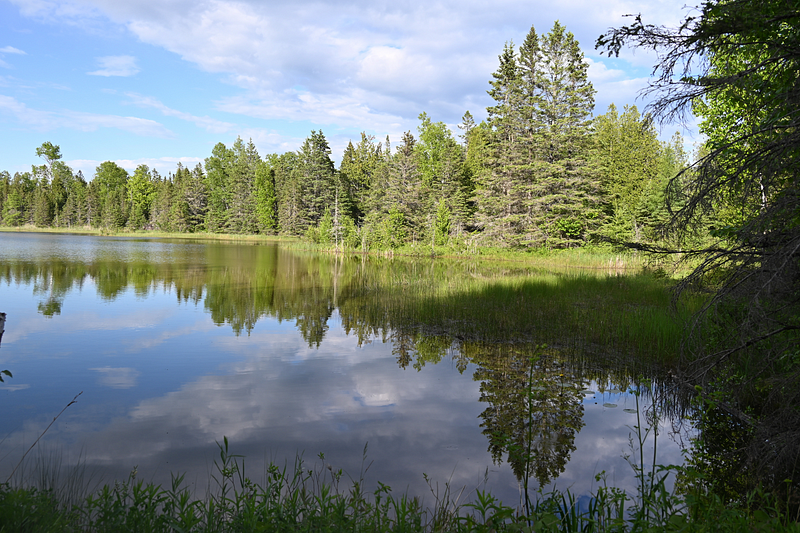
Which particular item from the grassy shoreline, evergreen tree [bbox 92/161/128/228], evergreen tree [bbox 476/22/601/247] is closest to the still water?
the grassy shoreline

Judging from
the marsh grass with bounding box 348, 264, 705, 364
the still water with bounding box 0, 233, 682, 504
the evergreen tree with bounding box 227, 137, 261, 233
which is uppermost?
the evergreen tree with bounding box 227, 137, 261, 233

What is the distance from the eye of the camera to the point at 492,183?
40.8 meters

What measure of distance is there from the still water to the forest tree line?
10.1ft

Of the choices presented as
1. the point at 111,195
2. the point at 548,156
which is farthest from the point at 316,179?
the point at 111,195

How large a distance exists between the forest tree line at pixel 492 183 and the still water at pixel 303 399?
3068 mm

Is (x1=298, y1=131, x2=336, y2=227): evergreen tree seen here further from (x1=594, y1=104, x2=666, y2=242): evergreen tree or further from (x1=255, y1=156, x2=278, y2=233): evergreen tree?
(x1=594, y1=104, x2=666, y2=242): evergreen tree

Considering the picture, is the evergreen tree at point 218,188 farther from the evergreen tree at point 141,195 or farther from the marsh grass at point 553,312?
the marsh grass at point 553,312

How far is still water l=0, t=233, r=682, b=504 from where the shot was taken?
5.54 meters

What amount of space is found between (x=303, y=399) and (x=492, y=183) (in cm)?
3581

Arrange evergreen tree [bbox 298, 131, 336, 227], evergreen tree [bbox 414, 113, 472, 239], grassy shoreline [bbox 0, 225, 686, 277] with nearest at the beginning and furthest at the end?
grassy shoreline [bbox 0, 225, 686, 277] < evergreen tree [bbox 414, 113, 472, 239] < evergreen tree [bbox 298, 131, 336, 227]

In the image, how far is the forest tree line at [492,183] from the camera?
36.8 meters

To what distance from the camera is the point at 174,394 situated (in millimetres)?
7773

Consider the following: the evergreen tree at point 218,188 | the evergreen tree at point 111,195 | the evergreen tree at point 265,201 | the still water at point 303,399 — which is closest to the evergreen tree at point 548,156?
the still water at point 303,399

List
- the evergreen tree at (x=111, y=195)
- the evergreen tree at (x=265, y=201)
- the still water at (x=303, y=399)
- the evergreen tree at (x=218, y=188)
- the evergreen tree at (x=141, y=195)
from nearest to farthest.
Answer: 1. the still water at (x=303, y=399)
2. the evergreen tree at (x=265, y=201)
3. the evergreen tree at (x=218, y=188)
4. the evergreen tree at (x=111, y=195)
5. the evergreen tree at (x=141, y=195)
